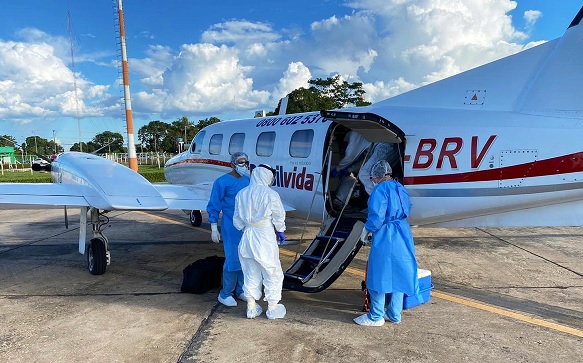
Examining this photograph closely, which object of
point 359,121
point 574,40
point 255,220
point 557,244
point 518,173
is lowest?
point 557,244

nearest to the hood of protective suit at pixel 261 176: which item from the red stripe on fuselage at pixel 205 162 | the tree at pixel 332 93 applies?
the red stripe on fuselage at pixel 205 162

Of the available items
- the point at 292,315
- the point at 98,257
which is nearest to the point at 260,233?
the point at 292,315

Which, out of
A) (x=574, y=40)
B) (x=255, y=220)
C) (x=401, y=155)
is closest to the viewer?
(x=255, y=220)

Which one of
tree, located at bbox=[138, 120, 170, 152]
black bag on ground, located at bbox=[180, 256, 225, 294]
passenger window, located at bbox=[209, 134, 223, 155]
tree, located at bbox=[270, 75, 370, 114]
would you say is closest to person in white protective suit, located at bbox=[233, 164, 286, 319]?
black bag on ground, located at bbox=[180, 256, 225, 294]

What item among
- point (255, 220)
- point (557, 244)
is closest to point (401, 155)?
point (255, 220)

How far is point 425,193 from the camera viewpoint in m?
6.22

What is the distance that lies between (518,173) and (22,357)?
6.27 metres

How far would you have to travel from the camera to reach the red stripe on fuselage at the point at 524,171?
5.22 metres

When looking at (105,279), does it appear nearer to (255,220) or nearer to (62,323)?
(62,323)

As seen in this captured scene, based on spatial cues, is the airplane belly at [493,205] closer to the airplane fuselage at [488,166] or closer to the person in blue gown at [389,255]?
the airplane fuselage at [488,166]

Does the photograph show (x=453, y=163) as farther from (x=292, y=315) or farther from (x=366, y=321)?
(x=292, y=315)

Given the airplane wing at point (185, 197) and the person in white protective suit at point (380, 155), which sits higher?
the person in white protective suit at point (380, 155)

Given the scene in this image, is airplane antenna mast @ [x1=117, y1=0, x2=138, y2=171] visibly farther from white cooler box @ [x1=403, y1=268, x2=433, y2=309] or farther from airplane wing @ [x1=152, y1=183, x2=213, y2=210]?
white cooler box @ [x1=403, y1=268, x2=433, y2=309]

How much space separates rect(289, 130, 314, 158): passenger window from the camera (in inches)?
306
